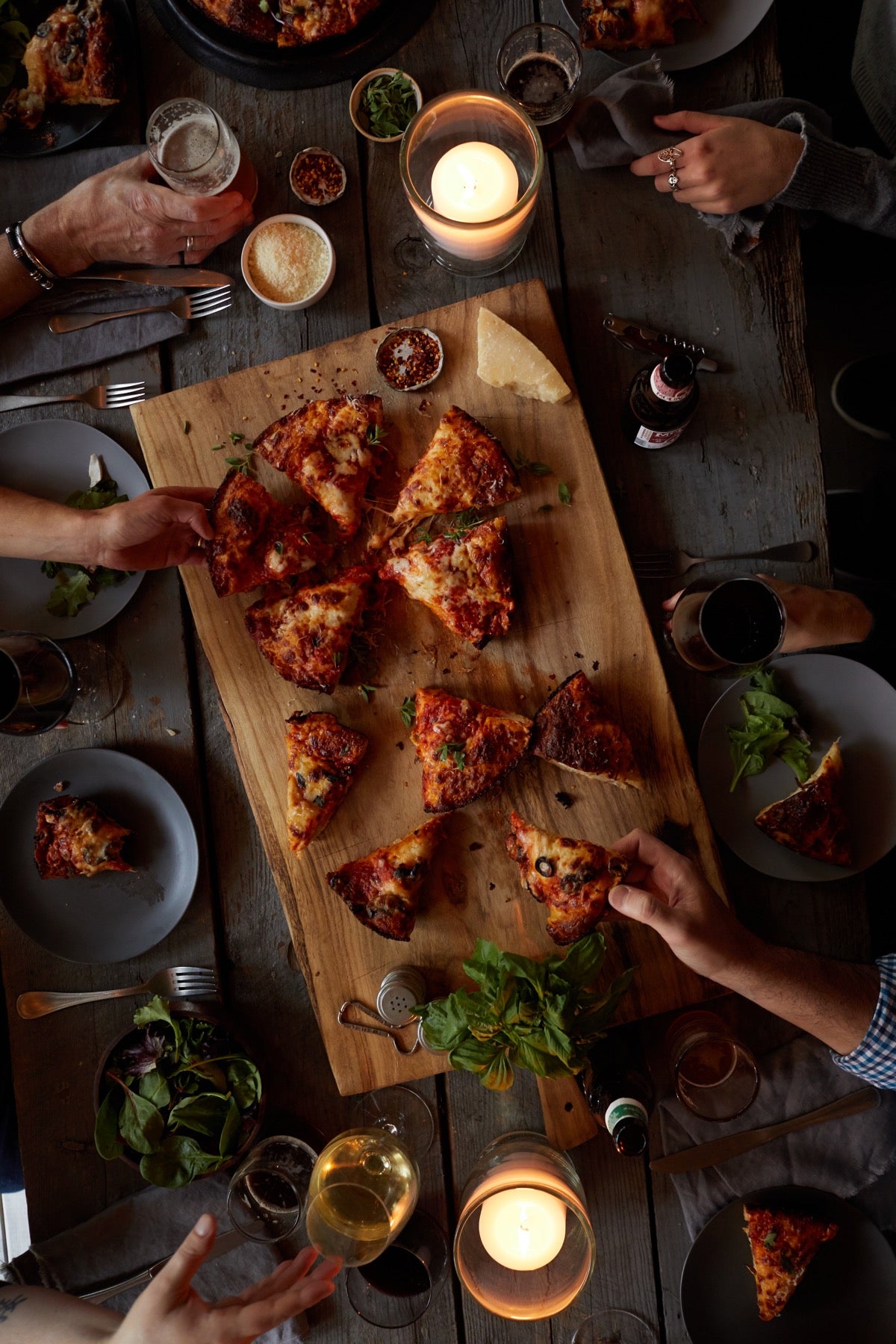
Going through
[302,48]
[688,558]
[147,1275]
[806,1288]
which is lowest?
[806,1288]

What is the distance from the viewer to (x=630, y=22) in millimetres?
2893

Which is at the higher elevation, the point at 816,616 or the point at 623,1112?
the point at 816,616

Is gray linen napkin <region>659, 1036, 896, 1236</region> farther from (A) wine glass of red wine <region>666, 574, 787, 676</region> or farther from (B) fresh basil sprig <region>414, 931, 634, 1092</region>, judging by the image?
(A) wine glass of red wine <region>666, 574, 787, 676</region>

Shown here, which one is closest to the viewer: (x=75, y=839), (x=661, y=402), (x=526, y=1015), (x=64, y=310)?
(x=526, y=1015)

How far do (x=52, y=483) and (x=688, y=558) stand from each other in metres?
2.18

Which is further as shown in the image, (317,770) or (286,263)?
(286,263)

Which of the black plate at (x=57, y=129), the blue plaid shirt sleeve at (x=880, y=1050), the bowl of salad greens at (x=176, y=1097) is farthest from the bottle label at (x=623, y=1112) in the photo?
the black plate at (x=57, y=129)

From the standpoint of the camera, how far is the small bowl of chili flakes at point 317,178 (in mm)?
3086

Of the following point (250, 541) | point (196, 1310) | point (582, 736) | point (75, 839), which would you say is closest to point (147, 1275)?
point (196, 1310)

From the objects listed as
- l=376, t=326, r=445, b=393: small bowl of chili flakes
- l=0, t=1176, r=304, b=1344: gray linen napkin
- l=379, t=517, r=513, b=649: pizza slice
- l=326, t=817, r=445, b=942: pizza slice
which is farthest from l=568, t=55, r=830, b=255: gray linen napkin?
l=0, t=1176, r=304, b=1344: gray linen napkin

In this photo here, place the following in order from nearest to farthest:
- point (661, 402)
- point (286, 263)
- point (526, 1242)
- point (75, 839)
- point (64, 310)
→ point (526, 1242) < point (661, 402) < point (75, 839) < point (286, 263) < point (64, 310)

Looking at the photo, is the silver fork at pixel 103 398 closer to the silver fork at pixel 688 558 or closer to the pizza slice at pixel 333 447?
the pizza slice at pixel 333 447

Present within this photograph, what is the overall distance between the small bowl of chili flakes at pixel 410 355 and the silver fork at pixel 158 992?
2.08 m

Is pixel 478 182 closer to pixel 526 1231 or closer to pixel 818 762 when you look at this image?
pixel 818 762
